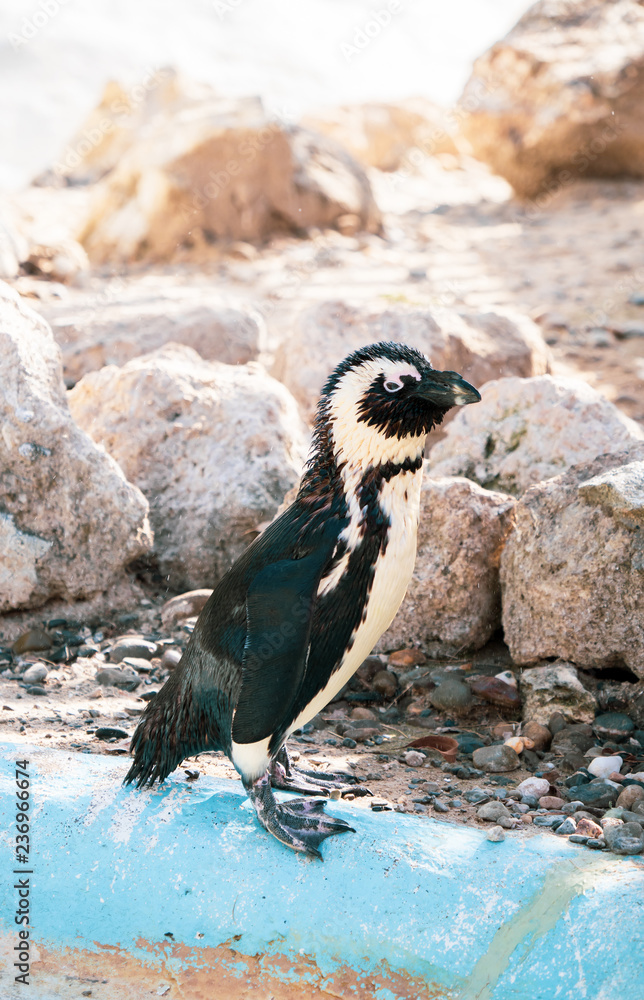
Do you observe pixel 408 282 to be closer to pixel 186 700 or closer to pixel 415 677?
pixel 415 677

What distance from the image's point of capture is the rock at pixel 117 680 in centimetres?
395

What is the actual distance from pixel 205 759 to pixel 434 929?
1.18 meters

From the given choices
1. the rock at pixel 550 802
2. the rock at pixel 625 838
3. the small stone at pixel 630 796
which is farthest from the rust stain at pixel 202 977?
the small stone at pixel 630 796

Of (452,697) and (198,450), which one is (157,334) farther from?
(452,697)

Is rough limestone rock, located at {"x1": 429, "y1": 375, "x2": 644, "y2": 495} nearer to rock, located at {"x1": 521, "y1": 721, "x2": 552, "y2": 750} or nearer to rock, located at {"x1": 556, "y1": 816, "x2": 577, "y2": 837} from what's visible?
rock, located at {"x1": 521, "y1": 721, "x2": 552, "y2": 750}

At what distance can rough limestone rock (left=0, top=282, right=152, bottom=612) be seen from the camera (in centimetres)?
420

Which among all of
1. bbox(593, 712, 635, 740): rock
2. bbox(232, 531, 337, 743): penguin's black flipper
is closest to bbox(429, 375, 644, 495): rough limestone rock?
bbox(593, 712, 635, 740): rock

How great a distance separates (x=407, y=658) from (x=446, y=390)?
183 centimetres

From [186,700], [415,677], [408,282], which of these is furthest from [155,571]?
[408,282]

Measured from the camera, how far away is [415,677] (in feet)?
12.9

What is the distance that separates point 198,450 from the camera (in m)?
4.90

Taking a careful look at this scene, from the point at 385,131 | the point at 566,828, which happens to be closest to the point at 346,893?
the point at 566,828

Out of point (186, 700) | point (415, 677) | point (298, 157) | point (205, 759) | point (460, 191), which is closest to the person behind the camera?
point (186, 700)

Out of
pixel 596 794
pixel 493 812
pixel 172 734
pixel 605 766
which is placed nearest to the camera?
pixel 172 734
